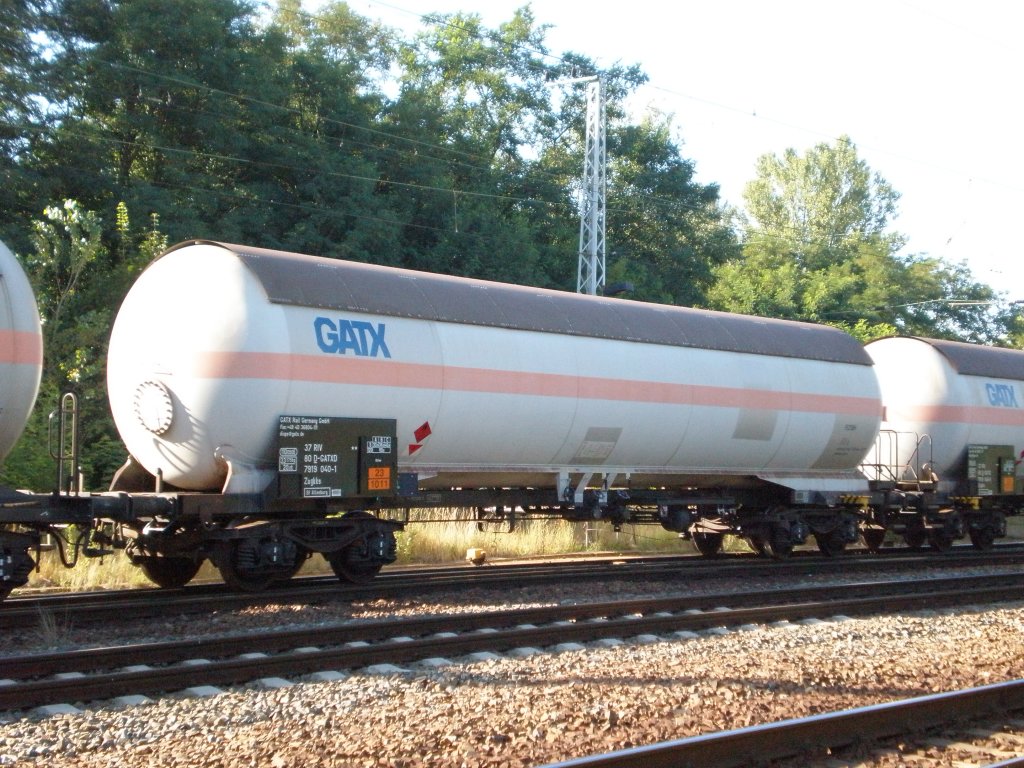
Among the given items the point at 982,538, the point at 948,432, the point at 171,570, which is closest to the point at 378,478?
the point at 171,570

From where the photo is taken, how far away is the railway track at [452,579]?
1109cm

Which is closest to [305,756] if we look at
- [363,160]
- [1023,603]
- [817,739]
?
[817,739]

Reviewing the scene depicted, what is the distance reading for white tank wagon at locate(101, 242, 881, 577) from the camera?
1210 cm

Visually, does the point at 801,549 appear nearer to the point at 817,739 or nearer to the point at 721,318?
the point at 721,318

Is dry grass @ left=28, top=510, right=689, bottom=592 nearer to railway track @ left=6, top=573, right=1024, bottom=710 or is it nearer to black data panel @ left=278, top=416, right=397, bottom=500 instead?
black data panel @ left=278, top=416, right=397, bottom=500

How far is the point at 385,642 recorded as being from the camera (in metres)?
9.70

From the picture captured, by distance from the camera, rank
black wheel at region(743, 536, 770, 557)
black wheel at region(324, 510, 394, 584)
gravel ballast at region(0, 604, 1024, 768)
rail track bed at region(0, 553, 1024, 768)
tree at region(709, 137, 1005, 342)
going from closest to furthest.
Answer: gravel ballast at region(0, 604, 1024, 768)
rail track bed at region(0, 553, 1024, 768)
black wheel at region(324, 510, 394, 584)
black wheel at region(743, 536, 770, 557)
tree at region(709, 137, 1005, 342)

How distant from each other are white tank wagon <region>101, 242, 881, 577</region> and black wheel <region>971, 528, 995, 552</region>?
4413 millimetres

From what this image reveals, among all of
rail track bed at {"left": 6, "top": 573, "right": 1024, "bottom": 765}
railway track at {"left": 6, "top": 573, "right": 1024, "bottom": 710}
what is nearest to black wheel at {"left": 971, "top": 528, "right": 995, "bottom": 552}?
railway track at {"left": 6, "top": 573, "right": 1024, "bottom": 710}

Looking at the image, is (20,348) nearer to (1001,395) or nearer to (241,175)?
(1001,395)

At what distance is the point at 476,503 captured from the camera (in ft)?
47.1

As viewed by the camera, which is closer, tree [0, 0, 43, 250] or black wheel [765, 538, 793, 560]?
black wheel [765, 538, 793, 560]

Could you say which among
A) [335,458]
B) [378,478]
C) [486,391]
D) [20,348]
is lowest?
[378,478]

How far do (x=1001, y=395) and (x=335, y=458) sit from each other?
46.0 ft
